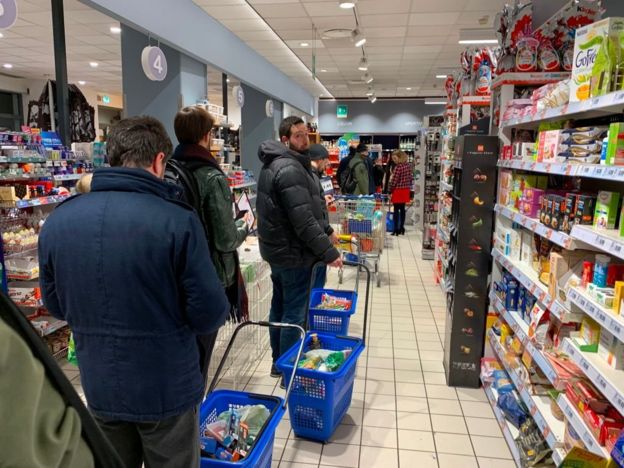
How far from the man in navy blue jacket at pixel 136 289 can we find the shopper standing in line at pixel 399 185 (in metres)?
9.02

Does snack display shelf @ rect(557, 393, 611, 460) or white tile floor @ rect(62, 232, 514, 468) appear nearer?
snack display shelf @ rect(557, 393, 611, 460)

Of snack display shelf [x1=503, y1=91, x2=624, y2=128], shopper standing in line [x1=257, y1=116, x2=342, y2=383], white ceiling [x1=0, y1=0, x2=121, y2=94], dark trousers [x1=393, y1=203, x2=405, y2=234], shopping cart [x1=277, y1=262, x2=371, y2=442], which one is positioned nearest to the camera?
Answer: snack display shelf [x1=503, y1=91, x2=624, y2=128]

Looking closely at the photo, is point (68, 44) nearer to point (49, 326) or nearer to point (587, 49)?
point (49, 326)

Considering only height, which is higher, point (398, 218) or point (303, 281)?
point (303, 281)

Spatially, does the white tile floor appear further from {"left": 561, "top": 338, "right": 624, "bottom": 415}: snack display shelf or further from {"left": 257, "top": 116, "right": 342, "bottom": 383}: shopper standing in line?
{"left": 561, "top": 338, "right": 624, "bottom": 415}: snack display shelf

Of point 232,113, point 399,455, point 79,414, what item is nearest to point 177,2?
point 399,455

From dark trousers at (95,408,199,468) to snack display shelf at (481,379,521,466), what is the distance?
1.96 m

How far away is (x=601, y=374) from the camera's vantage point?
1860 mm

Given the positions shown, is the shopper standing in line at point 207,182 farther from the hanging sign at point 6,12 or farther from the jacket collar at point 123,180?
the hanging sign at point 6,12

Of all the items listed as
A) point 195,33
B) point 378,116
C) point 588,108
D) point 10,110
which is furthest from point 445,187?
point 378,116

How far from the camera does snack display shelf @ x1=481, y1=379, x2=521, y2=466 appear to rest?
2.88 m

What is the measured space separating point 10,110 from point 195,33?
10615mm

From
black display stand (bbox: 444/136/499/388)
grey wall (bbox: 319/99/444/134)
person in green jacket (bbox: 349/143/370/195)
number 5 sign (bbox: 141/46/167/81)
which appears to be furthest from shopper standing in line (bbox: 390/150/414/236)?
grey wall (bbox: 319/99/444/134)

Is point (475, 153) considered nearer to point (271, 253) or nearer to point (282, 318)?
point (271, 253)
